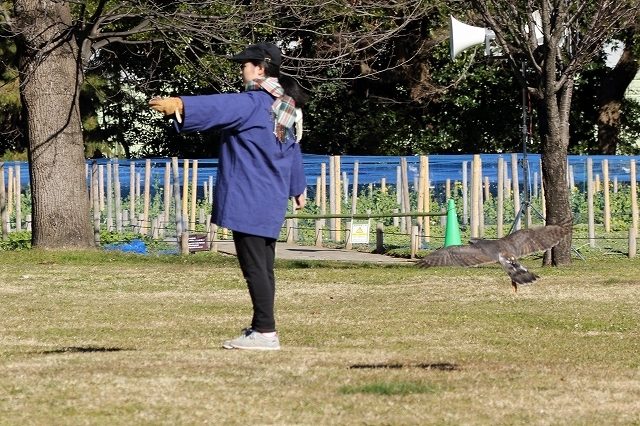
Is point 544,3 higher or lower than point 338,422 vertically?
higher

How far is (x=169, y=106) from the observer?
682 cm

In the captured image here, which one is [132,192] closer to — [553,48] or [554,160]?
[554,160]

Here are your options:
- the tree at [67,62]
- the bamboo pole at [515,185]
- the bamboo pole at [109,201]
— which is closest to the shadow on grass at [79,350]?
the tree at [67,62]

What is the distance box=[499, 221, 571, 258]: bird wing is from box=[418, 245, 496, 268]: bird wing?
0.76 feet

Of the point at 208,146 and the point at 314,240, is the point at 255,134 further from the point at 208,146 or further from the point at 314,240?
the point at 208,146

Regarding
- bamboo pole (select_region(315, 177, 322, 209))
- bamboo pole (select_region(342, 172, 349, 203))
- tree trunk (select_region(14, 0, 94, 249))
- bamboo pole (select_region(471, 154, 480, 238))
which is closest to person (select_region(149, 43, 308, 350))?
tree trunk (select_region(14, 0, 94, 249))

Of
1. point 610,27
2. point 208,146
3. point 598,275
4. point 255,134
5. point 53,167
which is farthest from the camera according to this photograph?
point 208,146

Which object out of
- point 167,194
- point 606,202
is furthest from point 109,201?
point 606,202

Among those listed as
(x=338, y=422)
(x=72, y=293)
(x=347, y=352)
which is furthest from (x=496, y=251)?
(x=72, y=293)

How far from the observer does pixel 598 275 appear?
46.9 feet

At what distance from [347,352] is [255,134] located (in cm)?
161

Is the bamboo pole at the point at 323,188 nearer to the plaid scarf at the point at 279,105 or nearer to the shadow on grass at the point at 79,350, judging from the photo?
the shadow on grass at the point at 79,350

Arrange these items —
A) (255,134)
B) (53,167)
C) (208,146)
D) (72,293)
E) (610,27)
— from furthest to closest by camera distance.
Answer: (208,146) < (53,167) < (610,27) < (72,293) < (255,134)

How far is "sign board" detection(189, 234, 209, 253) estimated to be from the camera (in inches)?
770
